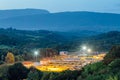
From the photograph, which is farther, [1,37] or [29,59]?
[1,37]

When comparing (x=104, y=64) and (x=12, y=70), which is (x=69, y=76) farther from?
(x=12, y=70)

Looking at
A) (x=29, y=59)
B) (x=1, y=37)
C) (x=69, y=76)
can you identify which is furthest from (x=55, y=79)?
(x=1, y=37)

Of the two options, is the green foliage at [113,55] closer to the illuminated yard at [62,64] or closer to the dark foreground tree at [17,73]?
the dark foreground tree at [17,73]

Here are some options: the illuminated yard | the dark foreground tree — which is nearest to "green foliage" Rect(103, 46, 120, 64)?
the dark foreground tree

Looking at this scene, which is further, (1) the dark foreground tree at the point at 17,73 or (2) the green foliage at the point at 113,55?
(1) the dark foreground tree at the point at 17,73

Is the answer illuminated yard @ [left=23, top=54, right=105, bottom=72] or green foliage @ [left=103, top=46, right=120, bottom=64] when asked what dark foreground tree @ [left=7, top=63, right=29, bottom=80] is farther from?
green foliage @ [left=103, top=46, right=120, bottom=64]

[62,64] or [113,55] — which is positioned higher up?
[113,55]

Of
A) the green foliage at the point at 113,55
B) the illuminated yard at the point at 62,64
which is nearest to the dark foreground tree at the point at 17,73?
the illuminated yard at the point at 62,64

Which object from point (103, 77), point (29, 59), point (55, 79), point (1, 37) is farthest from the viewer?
point (1, 37)

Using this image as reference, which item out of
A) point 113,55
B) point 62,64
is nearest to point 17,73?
point 113,55

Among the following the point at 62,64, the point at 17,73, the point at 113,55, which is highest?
the point at 113,55

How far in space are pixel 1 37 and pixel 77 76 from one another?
9777cm

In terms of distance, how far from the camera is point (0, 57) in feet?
244

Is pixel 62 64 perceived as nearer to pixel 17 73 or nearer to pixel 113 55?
pixel 17 73
